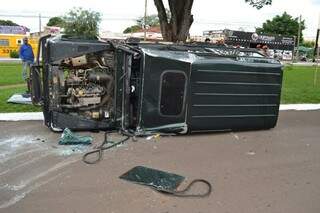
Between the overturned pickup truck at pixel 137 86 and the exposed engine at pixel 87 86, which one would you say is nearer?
the overturned pickup truck at pixel 137 86

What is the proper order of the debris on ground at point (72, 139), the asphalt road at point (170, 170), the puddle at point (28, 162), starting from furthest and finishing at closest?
the debris on ground at point (72, 139) < the puddle at point (28, 162) < the asphalt road at point (170, 170)

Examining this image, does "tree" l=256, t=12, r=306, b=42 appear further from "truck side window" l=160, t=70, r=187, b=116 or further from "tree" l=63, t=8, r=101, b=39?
"truck side window" l=160, t=70, r=187, b=116

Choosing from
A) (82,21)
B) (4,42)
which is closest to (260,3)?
(4,42)

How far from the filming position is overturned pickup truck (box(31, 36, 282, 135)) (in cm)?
852

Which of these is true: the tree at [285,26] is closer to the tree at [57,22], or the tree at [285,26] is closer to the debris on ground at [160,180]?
the tree at [57,22]

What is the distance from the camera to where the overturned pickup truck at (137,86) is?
8516mm

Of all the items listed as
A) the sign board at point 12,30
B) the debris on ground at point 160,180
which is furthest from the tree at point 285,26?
the debris on ground at point 160,180

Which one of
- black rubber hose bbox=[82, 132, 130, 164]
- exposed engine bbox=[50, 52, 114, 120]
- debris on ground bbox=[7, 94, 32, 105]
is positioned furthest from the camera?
debris on ground bbox=[7, 94, 32, 105]

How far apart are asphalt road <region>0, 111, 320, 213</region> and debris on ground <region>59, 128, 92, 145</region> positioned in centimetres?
15

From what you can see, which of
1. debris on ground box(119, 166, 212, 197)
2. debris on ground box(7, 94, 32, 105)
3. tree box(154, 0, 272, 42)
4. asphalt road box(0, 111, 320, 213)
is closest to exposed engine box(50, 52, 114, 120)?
asphalt road box(0, 111, 320, 213)

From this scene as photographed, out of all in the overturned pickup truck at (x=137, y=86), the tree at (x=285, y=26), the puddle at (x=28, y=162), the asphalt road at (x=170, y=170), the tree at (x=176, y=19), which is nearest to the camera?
the asphalt road at (x=170, y=170)

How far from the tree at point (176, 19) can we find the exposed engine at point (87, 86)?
534 centimetres

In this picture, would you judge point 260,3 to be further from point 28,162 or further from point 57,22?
point 57,22

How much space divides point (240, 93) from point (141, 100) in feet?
6.08
